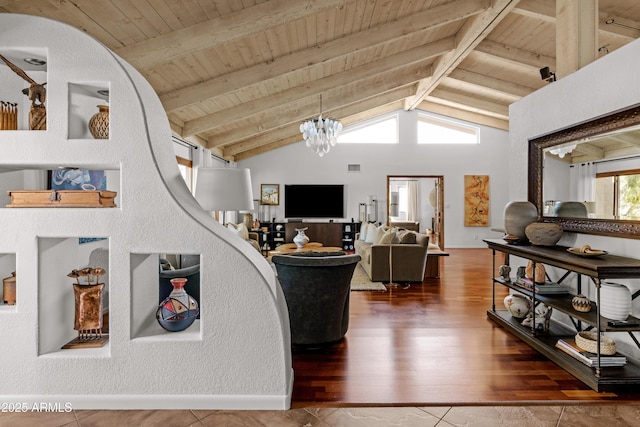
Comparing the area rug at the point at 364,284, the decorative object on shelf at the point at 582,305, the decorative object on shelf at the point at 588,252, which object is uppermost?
the decorative object on shelf at the point at 588,252

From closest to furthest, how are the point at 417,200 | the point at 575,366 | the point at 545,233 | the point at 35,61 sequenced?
the point at 35,61 → the point at 575,366 → the point at 545,233 → the point at 417,200

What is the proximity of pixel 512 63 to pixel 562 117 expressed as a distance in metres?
Answer: 3.13

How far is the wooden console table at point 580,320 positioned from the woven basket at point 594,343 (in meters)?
0.09

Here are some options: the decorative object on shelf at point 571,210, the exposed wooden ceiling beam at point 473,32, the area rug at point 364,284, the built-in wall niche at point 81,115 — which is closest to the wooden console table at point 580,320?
the decorative object on shelf at point 571,210

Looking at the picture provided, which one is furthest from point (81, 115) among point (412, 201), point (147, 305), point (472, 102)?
point (412, 201)

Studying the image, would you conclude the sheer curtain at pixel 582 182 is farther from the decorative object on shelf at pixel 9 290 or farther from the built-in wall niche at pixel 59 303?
the decorative object on shelf at pixel 9 290

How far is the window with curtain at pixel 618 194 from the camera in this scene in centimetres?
279

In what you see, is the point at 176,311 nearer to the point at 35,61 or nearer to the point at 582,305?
the point at 35,61

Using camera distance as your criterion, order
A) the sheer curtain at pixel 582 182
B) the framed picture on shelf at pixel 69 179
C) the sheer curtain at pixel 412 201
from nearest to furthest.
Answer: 1. the framed picture on shelf at pixel 69 179
2. the sheer curtain at pixel 582 182
3. the sheer curtain at pixel 412 201

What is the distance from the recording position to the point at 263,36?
4238 mm

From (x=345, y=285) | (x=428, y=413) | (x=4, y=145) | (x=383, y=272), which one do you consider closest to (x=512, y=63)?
(x=383, y=272)

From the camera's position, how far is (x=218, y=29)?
3.53 m

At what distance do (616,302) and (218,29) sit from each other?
3.78 metres

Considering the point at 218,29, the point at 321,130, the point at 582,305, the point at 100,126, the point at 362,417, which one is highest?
the point at 218,29
